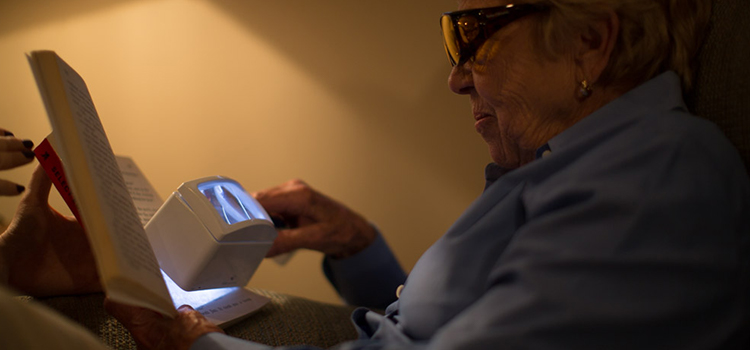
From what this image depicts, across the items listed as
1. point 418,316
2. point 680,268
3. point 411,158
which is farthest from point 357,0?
point 680,268

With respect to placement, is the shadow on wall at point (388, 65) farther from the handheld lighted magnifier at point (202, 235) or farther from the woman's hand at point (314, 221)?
the handheld lighted magnifier at point (202, 235)

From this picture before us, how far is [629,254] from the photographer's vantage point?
0.46 metres

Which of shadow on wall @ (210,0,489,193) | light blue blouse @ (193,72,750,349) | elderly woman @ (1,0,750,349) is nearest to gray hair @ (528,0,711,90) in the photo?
elderly woman @ (1,0,750,349)

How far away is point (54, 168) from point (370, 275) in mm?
772

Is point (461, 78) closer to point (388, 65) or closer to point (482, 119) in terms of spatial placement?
point (482, 119)

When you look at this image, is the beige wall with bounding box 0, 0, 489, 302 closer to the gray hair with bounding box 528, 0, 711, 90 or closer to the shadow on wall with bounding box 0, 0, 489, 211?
the shadow on wall with bounding box 0, 0, 489, 211

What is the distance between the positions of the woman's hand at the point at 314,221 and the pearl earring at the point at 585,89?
0.70 m

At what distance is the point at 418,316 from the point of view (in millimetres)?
623

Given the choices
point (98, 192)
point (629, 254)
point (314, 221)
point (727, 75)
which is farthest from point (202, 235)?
point (727, 75)

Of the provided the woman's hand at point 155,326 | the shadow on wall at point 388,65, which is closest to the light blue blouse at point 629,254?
the woman's hand at point 155,326

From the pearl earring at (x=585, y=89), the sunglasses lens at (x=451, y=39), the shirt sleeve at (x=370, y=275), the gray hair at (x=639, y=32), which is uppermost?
the sunglasses lens at (x=451, y=39)

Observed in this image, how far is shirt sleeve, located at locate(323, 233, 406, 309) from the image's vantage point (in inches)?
48.3

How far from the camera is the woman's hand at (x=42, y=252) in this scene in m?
0.83

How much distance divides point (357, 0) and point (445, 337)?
123cm
